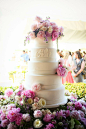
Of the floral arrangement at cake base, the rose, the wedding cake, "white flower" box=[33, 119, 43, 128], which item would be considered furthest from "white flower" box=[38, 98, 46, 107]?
the rose

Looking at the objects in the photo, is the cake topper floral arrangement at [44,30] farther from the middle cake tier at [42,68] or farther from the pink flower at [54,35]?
the middle cake tier at [42,68]

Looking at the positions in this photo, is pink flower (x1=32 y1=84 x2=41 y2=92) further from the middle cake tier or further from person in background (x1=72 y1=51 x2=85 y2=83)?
person in background (x1=72 y1=51 x2=85 y2=83)

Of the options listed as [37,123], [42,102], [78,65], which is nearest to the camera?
[37,123]

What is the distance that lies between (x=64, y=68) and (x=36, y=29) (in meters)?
0.71

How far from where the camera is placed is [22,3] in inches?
172

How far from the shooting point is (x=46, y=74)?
1.78 m

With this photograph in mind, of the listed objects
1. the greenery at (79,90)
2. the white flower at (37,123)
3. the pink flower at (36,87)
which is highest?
the pink flower at (36,87)

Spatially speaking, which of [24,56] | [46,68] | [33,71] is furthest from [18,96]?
[24,56]

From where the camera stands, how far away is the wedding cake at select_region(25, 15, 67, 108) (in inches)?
66.8

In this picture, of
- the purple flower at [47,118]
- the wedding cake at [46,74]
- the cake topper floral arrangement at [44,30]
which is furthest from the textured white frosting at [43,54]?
the purple flower at [47,118]

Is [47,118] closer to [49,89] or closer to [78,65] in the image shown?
[49,89]

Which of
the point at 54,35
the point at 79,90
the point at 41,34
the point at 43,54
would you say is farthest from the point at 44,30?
the point at 79,90

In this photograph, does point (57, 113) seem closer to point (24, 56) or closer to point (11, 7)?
point (11, 7)

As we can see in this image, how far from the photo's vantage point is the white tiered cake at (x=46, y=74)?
1700mm
